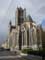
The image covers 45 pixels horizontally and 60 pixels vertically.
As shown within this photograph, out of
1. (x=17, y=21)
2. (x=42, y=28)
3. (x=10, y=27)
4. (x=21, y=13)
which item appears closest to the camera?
(x=42, y=28)

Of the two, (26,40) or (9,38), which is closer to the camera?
(26,40)

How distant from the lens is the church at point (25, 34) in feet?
194

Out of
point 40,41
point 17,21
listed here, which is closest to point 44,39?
point 40,41

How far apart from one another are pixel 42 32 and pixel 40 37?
196cm

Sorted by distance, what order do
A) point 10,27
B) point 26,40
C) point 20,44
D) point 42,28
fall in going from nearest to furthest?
point 42,28
point 26,40
point 20,44
point 10,27

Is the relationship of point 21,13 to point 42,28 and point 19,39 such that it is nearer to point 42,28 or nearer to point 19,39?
point 19,39

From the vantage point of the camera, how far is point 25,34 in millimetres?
78562

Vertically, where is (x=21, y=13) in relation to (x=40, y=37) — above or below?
above

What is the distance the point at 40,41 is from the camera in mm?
54094

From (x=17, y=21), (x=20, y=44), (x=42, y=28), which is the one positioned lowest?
(x=20, y=44)

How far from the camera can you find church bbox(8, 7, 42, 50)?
2324 inches

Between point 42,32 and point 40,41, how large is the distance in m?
4.13

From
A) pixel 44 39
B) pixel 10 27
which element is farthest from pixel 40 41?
pixel 10 27

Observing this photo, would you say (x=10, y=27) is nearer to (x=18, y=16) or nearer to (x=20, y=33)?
(x=18, y=16)
